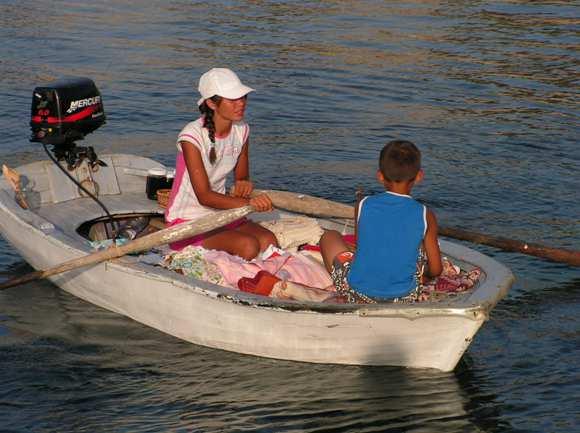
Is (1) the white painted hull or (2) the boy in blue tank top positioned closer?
(2) the boy in blue tank top

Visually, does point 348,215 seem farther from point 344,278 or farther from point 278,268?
point 344,278

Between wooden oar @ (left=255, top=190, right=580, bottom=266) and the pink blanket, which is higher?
wooden oar @ (left=255, top=190, right=580, bottom=266)

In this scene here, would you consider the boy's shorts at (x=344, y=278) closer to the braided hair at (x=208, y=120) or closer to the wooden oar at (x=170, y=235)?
the wooden oar at (x=170, y=235)

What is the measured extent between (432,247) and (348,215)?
1.06 metres

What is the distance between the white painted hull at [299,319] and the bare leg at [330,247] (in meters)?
0.61

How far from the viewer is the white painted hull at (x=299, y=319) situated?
6.41 m

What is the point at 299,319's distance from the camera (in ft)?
21.8

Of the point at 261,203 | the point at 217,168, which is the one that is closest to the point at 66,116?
the point at 217,168

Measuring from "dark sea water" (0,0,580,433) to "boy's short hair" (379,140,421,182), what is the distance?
1.32 meters

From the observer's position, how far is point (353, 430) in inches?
248

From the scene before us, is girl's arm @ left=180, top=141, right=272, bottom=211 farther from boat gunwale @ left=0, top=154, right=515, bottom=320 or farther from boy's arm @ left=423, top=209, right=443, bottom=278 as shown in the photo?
boy's arm @ left=423, top=209, right=443, bottom=278

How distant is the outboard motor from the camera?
8695 mm

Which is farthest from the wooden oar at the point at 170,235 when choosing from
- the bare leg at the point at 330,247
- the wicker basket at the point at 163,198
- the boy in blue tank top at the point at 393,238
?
the wicker basket at the point at 163,198

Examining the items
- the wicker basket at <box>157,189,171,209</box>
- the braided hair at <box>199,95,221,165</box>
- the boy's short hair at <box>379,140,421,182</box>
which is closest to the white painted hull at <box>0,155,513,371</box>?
the boy's short hair at <box>379,140,421,182</box>
